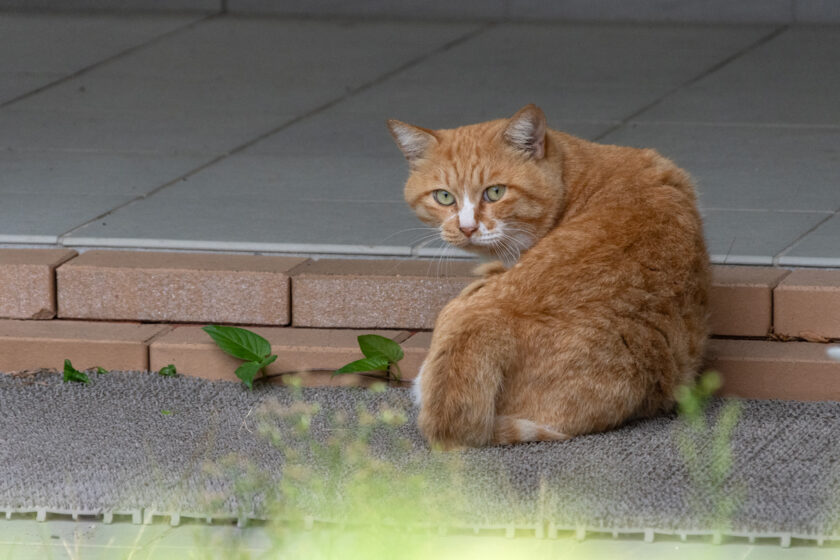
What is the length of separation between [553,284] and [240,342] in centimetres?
104

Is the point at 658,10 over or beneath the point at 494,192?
over

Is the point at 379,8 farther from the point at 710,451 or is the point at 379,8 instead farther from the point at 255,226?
the point at 710,451

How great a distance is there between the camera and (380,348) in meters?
4.01

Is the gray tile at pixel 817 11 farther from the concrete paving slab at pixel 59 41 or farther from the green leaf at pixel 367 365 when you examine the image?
the green leaf at pixel 367 365

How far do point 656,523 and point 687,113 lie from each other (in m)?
3.64

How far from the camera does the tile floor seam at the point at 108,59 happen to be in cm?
686

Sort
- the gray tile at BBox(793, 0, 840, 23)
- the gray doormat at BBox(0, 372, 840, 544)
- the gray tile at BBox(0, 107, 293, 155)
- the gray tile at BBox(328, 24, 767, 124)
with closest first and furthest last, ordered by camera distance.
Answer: the gray doormat at BBox(0, 372, 840, 544) < the gray tile at BBox(0, 107, 293, 155) < the gray tile at BBox(328, 24, 767, 124) < the gray tile at BBox(793, 0, 840, 23)

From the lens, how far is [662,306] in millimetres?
3541

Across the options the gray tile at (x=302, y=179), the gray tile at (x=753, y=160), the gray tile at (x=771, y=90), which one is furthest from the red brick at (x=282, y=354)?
the gray tile at (x=771, y=90)

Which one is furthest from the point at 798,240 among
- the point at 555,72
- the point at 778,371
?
the point at 555,72

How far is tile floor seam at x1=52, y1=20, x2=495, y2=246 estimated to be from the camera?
5004mm

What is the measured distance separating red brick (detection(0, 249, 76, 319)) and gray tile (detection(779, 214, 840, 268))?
2.34 meters

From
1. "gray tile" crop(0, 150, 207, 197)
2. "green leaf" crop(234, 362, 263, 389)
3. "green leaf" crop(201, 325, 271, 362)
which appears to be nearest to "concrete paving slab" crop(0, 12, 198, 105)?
"gray tile" crop(0, 150, 207, 197)

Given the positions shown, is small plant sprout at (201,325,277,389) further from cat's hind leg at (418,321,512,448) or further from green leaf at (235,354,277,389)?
cat's hind leg at (418,321,512,448)
